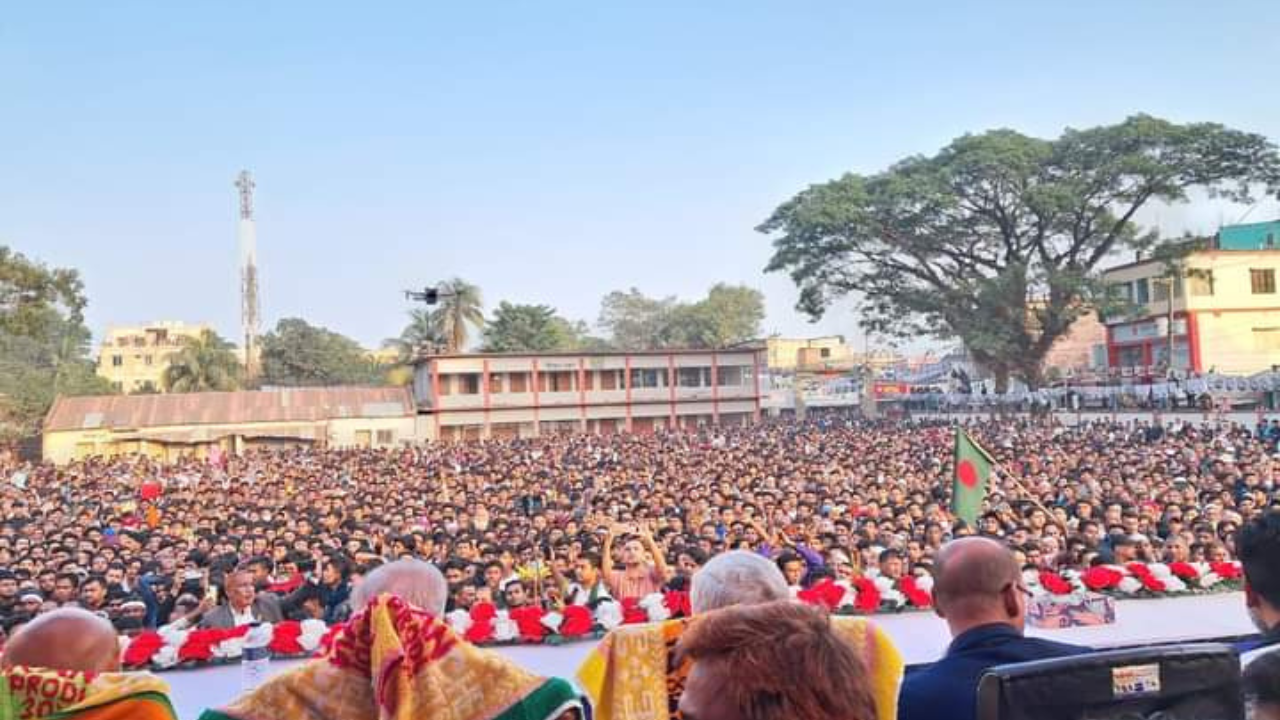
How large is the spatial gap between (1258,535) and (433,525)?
439 inches

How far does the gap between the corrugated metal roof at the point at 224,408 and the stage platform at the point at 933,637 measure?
115ft

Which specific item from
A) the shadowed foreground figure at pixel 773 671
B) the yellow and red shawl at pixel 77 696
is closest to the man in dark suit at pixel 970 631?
the shadowed foreground figure at pixel 773 671

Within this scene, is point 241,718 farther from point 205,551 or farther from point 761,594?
point 205,551

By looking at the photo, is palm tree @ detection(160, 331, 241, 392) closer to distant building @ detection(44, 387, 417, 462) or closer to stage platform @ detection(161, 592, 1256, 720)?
distant building @ detection(44, 387, 417, 462)

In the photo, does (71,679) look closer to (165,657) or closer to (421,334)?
(165,657)

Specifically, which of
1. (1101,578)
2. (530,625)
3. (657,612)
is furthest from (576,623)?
(1101,578)

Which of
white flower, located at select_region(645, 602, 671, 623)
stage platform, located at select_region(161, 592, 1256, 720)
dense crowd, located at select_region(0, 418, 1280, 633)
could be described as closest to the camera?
stage platform, located at select_region(161, 592, 1256, 720)

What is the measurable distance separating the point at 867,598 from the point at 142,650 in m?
3.75

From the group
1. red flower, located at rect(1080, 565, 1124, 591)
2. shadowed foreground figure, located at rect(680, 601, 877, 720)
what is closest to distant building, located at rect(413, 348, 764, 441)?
red flower, located at rect(1080, 565, 1124, 591)

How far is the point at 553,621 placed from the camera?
479 cm

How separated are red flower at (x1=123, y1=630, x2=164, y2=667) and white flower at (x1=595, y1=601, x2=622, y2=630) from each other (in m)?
2.15

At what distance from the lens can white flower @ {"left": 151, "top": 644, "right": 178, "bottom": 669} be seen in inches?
174

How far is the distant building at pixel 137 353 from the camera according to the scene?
7231 centimetres

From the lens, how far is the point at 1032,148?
32.8 metres
